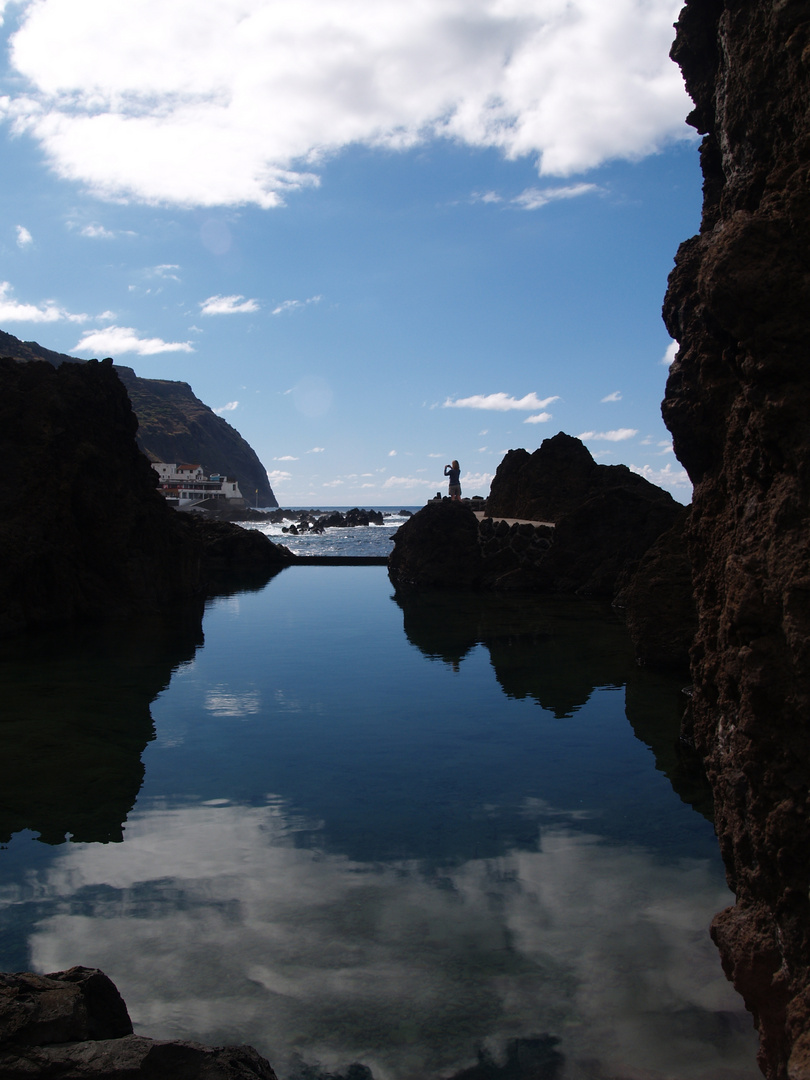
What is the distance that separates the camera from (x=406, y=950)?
15.7 ft

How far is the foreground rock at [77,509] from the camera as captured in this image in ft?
61.4

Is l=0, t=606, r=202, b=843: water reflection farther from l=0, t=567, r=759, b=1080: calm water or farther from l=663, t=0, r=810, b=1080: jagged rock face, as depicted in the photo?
l=663, t=0, r=810, b=1080: jagged rock face

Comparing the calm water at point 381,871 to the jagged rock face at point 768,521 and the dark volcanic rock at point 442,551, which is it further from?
the dark volcanic rock at point 442,551

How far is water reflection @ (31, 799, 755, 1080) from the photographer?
3973 mm

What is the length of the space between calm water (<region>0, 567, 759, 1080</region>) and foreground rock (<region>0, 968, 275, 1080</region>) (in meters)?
0.94

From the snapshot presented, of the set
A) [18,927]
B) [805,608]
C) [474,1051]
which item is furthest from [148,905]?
[805,608]

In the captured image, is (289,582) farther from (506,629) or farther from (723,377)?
(723,377)

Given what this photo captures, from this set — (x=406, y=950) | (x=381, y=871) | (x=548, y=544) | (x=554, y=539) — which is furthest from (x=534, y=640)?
(x=548, y=544)

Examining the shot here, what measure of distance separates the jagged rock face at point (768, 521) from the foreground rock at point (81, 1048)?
84.3 inches

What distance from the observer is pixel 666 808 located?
24.4ft

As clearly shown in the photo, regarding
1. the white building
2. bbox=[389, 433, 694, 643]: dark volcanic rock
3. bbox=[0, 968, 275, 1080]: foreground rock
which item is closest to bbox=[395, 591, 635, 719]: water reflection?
bbox=[389, 433, 694, 643]: dark volcanic rock

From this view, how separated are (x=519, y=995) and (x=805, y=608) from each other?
2.86m

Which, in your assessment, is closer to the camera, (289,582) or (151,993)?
(151,993)

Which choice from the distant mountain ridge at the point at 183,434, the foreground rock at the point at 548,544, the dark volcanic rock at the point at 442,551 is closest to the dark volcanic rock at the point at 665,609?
the foreground rock at the point at 548,544
